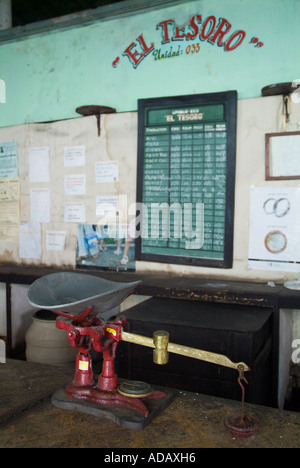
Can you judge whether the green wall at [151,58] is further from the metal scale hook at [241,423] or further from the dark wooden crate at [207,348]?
the metal scale hook at [241,423]

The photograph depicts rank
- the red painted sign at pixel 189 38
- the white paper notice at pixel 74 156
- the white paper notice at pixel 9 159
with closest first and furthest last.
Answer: the red painted sign at pixel 189 38 < the white paper notice at pixel 74 156 < the white paper notice at pixel 9 159

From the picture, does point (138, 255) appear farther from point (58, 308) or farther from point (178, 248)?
point (58, 308)

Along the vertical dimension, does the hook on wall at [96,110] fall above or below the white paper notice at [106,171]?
above

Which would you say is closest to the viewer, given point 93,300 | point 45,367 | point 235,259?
point 93,300

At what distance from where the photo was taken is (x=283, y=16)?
234 cm

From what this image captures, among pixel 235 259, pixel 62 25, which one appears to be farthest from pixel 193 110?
pixel 62 25

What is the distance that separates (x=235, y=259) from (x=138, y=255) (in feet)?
2.08

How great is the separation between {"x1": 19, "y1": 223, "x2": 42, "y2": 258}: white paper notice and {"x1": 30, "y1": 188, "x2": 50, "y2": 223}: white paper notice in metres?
0.06

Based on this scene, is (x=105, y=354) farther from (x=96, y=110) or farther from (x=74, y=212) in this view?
(x=96, y=110)

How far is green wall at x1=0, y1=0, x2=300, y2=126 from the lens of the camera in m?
2.39

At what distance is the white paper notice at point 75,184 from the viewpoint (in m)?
2.96

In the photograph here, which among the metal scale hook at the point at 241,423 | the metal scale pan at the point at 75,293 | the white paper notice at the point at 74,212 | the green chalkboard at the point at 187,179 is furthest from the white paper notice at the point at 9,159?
the metal scale hook at the point at 241,423

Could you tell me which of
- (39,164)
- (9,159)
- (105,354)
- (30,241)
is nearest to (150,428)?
(105,354)

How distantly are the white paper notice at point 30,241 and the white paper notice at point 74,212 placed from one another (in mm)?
271
